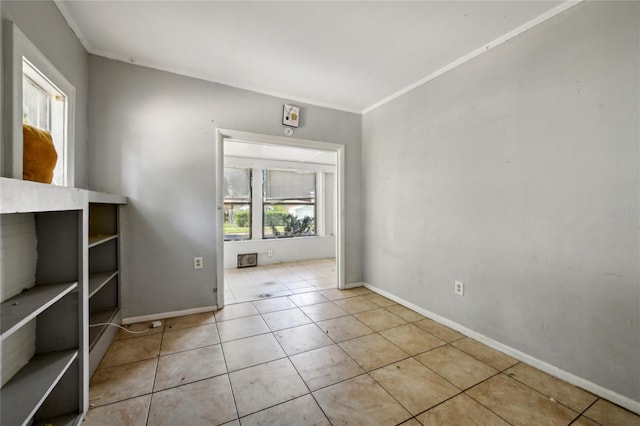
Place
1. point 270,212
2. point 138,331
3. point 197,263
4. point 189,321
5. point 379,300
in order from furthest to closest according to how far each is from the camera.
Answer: point 270,212 < point 379,300 < point 197,263 < point 189,321 < point 138,331

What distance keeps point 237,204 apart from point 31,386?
432cm

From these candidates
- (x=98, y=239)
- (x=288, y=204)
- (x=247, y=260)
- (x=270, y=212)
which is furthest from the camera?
(x=288, y=204)

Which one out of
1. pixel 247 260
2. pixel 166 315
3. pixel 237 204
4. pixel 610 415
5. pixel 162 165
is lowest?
pixel 610 415

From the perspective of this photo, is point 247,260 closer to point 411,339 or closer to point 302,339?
point 302,339

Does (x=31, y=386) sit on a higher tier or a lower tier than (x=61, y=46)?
lower

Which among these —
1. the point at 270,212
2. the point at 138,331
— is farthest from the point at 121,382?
the point at 270,212

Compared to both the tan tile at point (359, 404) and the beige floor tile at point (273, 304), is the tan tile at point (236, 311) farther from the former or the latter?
the tan tile at point (359, 404)

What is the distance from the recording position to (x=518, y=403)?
1520mm

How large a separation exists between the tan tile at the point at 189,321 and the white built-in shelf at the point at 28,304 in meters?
1.34

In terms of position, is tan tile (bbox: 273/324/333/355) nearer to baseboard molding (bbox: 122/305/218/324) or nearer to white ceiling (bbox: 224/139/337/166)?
baseboard molding (bbox: 122/305/218/324)

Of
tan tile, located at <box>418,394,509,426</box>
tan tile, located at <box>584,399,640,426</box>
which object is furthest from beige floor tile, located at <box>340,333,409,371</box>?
tan tile, located at <box>584,399,640,426</box>

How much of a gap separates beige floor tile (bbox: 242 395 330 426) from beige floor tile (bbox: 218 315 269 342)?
36.3 inches

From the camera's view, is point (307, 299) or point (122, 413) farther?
point (307, 299)

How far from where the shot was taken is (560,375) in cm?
173
